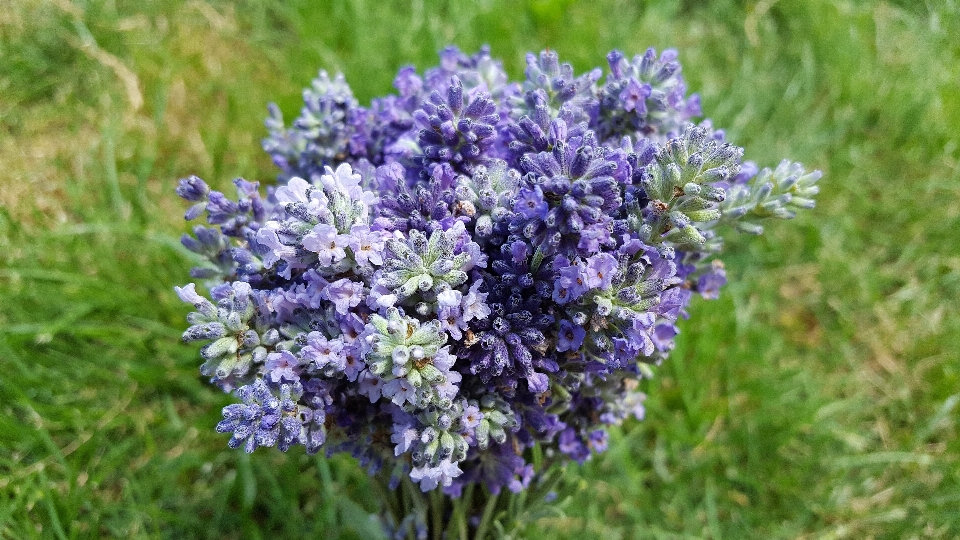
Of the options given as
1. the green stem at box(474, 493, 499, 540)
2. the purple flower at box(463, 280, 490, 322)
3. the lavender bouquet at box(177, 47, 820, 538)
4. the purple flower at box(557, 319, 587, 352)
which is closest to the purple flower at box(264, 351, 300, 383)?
the lavender bouquet at box(177, 47, 820, 538)

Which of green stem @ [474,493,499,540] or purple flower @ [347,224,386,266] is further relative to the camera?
green stem @ [474,493,499,540]

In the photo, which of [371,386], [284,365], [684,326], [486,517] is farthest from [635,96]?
[684,326]

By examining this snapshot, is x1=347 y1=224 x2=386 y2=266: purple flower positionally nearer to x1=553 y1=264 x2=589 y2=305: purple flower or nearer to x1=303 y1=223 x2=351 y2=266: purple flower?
x1=303 y1=223 x2=351 y2=266: purple flower

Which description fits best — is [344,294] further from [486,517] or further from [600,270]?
[486,517]

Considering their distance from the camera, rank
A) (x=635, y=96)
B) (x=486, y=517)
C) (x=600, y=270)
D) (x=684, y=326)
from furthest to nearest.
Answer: (x=684, y=326) < (x=486, y=517) < (x=635, y=96) < (x=600, y=270)

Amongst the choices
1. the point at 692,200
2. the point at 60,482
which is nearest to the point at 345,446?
the point at 692,200

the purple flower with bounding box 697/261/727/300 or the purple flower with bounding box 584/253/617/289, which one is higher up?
the purple flower with bounding box 697/261/727/300

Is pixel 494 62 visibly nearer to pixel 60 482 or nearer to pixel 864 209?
pixel 60 482
